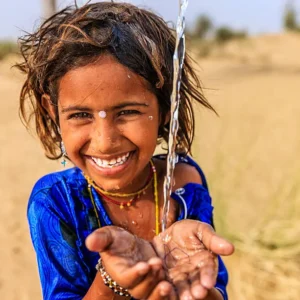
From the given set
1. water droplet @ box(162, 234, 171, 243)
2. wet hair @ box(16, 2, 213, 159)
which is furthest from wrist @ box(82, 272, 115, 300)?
wet hair @ box(16, 2, 213, 159)

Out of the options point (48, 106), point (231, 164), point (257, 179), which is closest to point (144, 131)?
point (48, 106)

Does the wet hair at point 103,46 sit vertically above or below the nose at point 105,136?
above

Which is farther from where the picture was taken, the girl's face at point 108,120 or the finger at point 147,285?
the girl's face at point 108,120

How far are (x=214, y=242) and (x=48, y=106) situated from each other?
0.81m

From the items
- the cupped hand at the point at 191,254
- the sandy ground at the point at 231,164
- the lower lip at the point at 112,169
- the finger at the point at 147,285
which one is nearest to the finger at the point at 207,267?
the cupped hand at the point at 191,254

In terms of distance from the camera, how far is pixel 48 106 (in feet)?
6.05

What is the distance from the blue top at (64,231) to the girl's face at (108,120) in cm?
11

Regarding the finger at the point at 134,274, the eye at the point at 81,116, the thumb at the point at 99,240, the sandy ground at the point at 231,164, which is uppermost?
the eye at the point at 81,116

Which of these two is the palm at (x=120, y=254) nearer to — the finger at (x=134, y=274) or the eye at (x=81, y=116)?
the finger at (x=134, y=274)

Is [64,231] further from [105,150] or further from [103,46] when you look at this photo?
[103,46]

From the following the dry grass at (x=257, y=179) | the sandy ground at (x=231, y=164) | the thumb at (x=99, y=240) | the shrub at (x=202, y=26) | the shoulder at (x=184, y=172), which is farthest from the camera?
the shrub at (x=202, y=26)

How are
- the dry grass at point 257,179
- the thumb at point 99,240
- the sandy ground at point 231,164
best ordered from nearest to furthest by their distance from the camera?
the thumb at point 99,240 → the dry grass at point 257,179 → the sandy ground at point 231,164

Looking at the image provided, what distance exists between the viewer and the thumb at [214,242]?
127 centimetres

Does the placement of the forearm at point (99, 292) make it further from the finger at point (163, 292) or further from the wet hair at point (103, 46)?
the wet hair at point (103, 46)
